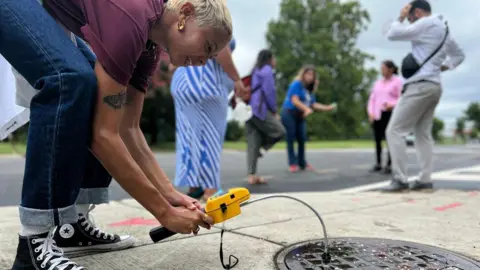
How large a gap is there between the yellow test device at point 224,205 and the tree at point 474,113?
89.5 m

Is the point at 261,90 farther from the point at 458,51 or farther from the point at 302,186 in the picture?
the point at 458,51

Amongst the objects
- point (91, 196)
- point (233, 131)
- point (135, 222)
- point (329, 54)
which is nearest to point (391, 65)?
point (135, 222)

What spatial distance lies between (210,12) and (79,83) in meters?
0.50

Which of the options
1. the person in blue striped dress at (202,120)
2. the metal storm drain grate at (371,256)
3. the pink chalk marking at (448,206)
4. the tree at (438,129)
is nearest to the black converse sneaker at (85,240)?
the metal storm drain grate at (371,256)

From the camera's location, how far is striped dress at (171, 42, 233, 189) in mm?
3355

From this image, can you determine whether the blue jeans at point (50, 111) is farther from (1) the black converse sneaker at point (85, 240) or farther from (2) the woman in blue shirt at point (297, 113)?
(2) the woman in blue shirt at point (297, 113)

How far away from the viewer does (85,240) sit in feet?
6.63

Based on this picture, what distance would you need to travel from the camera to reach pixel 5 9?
1.53 metres

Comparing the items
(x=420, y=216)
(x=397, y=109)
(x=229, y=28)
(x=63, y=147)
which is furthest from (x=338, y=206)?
(x=63, y=147)

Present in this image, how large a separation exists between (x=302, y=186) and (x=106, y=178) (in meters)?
3.34

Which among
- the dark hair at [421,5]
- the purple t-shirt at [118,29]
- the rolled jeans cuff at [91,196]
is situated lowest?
the rolled jeans cuff at [91,196]

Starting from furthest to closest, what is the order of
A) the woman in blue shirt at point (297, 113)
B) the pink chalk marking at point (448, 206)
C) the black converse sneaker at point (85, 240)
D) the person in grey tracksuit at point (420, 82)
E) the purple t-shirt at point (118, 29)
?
the woman in blue shirt at point (297, 113)
the person in grey tracksuit at point (420, 82)
the pink chalk marking at point (448, 206)
the black converse sneaker at point (85, 240)
the purple t-shirt at point (118, 29)

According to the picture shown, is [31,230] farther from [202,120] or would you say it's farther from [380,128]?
[380,128]

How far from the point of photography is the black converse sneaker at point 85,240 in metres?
1.97
